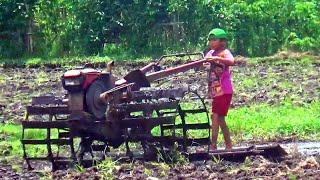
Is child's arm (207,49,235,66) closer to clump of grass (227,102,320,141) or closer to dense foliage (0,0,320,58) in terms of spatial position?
clump of grass (227,102,320,141)

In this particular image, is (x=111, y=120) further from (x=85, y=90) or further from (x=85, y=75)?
(x=85, y=75)

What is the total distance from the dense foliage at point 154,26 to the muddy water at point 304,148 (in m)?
15.7

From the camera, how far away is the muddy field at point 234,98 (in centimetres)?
842

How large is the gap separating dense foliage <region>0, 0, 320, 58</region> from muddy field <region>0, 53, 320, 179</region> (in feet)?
10.2

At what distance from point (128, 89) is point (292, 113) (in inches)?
185

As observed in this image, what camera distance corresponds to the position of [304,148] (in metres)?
10.6

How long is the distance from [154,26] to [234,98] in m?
12.1

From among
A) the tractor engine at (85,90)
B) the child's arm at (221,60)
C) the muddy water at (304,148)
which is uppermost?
the child's arm at (221,60)

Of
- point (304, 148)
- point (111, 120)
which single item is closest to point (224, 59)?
point (111, 120)

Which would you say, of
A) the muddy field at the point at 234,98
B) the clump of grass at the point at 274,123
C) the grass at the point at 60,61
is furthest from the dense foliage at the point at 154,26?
the clump of grass at the point at 274,123

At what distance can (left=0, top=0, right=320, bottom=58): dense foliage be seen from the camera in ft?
89.7

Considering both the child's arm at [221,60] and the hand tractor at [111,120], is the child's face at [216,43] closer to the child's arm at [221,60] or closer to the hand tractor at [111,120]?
the child's arm at [221,60]

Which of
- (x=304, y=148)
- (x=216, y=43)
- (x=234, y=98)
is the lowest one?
(x=304, y=148)

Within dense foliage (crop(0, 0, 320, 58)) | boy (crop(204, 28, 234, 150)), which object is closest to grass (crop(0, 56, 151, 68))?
dense foliage (crop(0, 0, 320, 58))
